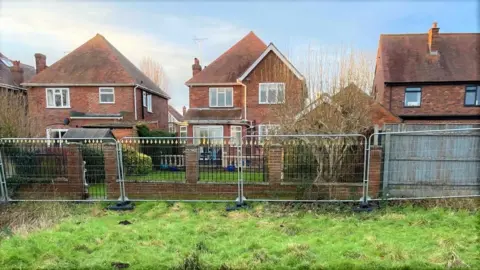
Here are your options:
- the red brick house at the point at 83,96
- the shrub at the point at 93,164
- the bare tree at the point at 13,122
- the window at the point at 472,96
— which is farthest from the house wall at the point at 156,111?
the window at the point at 472,96

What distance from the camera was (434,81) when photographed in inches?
687

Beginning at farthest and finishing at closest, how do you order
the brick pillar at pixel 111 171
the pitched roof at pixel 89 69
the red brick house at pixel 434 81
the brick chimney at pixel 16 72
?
the brick chimney at pixel 16 72 < the pitched roof at pixel 89 69 < the red brick house at pixel 434 81 < the brick pillar at pixel 111 171

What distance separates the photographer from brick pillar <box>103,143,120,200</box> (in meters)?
7.37

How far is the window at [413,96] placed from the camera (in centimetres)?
1784

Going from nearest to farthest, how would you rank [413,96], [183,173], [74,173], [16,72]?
[74,173] < [183,173] < [413,96] < [16,72]

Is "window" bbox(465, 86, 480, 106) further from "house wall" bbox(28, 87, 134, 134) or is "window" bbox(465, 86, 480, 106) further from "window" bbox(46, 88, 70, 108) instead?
"window" bbox(46, 88, 70, 108)

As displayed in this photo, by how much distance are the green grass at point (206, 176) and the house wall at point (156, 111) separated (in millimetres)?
11989

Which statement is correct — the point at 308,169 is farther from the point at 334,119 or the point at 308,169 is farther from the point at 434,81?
the point at 434,81

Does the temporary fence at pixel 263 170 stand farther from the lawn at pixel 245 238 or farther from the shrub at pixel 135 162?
the lawn at pixel 245 238

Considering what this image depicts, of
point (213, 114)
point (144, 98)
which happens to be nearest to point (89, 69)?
point (144, 98)

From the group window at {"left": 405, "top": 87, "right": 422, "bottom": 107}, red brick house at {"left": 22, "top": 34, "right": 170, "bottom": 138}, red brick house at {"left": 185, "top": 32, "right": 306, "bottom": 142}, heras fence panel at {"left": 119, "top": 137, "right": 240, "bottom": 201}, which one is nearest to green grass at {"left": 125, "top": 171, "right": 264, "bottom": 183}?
heras fence panel at {"left": 119, "top": 137, "right": 240, "bottom": 201}

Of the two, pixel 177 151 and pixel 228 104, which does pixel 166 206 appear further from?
pixel 228 104

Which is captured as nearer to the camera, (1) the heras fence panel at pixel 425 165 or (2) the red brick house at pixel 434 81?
(1) the heras fence panel at pixel 425 165

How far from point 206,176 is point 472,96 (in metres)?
19.5
